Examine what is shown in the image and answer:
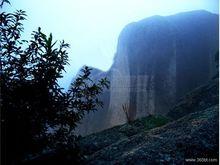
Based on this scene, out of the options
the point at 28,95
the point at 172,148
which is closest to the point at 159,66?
the point at 172,148

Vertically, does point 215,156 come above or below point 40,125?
below

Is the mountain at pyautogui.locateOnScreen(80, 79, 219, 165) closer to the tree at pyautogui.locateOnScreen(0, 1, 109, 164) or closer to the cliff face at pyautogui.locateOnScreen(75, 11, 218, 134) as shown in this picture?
the tree at pyautogui.locateOnScreen(0, 1, 109, 164)

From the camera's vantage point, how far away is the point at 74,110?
25.6 ft

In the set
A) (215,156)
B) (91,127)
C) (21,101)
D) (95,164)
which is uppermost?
(21,101)

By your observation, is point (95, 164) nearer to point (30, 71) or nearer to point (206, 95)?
point (30, 71)

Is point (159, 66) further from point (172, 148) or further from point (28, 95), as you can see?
point (28, 95)

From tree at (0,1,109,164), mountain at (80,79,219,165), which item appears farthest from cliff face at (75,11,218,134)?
tree at (0,1,109,164)

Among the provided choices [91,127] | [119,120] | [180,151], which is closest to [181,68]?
[119,120]

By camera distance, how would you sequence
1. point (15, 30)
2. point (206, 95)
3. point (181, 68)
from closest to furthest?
point (15, 30) → point (206, 95) → point (181, 68)

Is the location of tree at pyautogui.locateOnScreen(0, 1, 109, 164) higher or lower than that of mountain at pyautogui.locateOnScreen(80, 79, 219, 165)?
higher

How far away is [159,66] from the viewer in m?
48.2

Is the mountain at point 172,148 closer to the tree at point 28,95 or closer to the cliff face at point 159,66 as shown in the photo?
the tree at point 28,95

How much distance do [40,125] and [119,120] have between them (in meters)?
40.1

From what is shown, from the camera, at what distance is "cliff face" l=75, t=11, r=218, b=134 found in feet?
144
